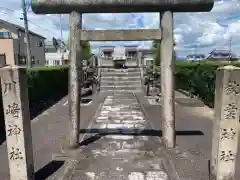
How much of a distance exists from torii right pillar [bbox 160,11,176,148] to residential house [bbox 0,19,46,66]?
16896mm

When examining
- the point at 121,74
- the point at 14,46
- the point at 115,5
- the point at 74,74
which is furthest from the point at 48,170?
the point at 14,46

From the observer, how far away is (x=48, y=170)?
4301mm

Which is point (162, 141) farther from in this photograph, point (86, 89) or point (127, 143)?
→ point (86, 89)

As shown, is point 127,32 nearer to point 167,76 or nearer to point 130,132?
point 167,76

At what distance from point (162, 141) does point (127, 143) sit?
84cm

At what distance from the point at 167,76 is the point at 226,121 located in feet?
6.24

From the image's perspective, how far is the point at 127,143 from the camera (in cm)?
574

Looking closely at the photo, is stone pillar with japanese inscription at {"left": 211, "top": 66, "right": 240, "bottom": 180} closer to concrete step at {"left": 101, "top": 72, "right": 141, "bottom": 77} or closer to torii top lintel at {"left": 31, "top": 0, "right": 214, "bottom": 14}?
torii top lintel at {"left": 31, "top": 0, "right": 214, "bottom": 14}

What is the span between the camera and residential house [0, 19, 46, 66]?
22438 mm

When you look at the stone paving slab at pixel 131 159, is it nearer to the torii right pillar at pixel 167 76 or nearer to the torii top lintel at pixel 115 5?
the torii right pillar at pixel 167 76

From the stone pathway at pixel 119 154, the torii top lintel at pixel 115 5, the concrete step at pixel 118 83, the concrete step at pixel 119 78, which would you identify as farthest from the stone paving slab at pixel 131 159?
the concrete step at pixel 119 78

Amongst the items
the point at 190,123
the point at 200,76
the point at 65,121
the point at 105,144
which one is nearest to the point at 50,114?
the point at 65,121

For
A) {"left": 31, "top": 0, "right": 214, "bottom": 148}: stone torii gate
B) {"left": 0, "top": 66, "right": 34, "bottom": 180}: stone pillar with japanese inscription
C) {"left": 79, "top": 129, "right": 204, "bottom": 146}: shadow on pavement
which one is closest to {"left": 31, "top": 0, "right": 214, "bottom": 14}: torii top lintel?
{"left": 31, "top": 0, "right": 214, "bottom": 148}: stone torii gate

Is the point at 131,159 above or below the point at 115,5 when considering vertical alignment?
below
